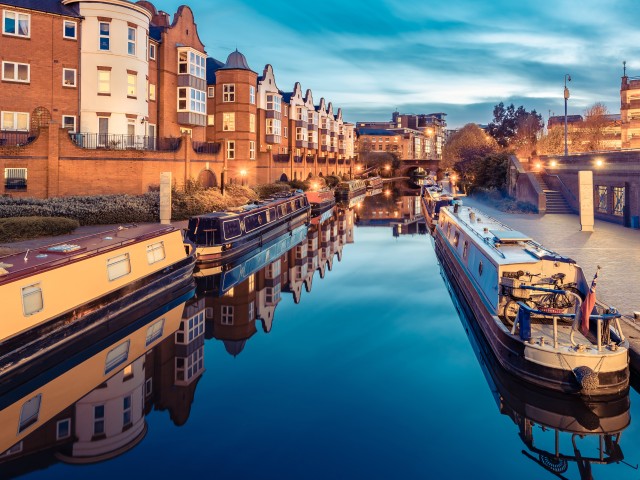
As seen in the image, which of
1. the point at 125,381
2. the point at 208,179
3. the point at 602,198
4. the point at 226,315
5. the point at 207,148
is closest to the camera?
the point at 125,381

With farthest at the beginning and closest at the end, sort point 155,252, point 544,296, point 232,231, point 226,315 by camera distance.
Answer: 1. point 232,231
2. point 155,252
3. point 226,315
4. point 544,296

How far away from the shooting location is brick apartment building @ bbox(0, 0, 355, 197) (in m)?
23.9

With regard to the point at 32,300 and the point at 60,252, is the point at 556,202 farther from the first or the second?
the point at 32,300

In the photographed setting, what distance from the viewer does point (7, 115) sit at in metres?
25.4

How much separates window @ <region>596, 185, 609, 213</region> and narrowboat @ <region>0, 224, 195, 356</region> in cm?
2239

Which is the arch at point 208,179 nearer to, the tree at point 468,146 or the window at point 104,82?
the window at point 104,82

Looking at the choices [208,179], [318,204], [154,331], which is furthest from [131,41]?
[154,331]

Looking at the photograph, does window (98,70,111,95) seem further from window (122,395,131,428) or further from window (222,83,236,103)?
window (122,395,131,428)

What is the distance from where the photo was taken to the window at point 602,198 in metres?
27.3

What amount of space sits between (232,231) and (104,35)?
15.4 m

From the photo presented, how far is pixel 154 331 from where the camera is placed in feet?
39.8

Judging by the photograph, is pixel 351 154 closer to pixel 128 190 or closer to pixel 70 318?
pixel 128 190

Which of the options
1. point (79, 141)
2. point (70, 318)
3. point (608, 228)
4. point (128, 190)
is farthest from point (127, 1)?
point (608, 228)

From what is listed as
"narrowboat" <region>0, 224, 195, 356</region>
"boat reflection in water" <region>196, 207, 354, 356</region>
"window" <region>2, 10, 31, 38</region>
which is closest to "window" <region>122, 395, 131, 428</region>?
"narrowboat" <region>0, 224, 195, 356</region>
